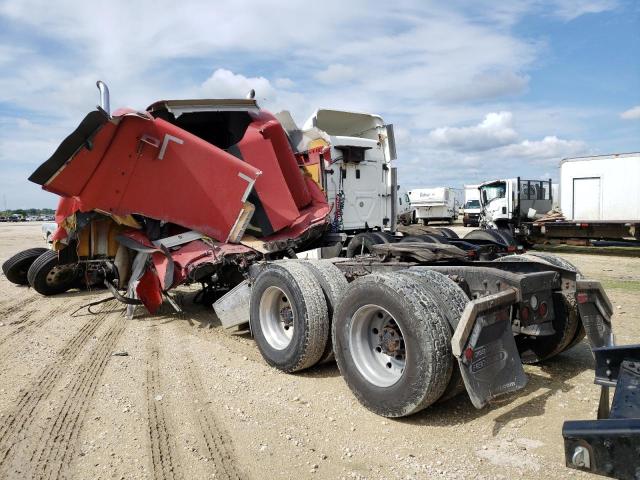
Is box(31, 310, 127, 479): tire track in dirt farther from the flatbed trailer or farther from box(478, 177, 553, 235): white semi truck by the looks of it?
box(478, 177, 553, 235): white semi truck

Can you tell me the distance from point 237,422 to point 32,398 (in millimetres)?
1889

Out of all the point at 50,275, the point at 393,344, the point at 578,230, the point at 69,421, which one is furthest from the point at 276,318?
the point at 578,230

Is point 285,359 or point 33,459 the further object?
point 285,359

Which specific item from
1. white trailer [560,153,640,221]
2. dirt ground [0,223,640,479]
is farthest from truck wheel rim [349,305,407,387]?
white trailer [560,153,640,221]

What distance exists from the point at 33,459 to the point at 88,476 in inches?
20.4

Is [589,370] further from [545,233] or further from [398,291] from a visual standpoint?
[545,233]

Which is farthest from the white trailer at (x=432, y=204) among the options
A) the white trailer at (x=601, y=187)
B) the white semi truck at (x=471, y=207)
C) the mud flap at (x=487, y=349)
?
the mud flap at (x=487, y=349)

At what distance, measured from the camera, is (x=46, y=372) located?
189 inches

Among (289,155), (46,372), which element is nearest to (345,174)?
(289,155)

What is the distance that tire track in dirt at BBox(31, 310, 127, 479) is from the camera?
3.09 meters

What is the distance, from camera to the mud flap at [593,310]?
12.4ft

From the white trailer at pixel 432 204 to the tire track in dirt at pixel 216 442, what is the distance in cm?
3074

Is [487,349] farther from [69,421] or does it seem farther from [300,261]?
[69,421]

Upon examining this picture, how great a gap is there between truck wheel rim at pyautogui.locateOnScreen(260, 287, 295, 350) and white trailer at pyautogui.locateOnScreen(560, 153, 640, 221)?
1362 centimetres
